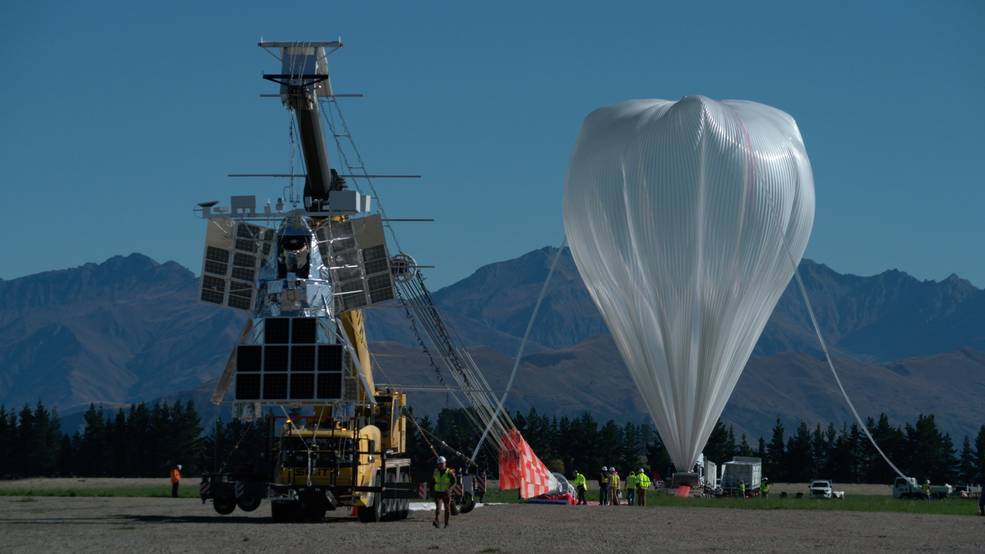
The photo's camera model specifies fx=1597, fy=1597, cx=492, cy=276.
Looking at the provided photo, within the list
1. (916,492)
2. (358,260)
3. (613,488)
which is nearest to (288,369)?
(358,260)

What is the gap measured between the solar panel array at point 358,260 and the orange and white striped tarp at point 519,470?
52.0ft

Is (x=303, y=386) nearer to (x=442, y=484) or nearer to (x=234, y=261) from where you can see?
(x=442, y=484)

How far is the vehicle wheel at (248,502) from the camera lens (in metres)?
42.7

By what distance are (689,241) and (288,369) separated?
76.0ft

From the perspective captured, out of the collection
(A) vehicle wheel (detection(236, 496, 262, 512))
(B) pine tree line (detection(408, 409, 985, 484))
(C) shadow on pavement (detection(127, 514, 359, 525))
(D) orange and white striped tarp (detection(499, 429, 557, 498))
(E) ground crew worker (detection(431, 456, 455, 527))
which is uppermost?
(B) pine tree line (detection(408, 409, 985, 484))

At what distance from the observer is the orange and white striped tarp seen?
60.0 metres

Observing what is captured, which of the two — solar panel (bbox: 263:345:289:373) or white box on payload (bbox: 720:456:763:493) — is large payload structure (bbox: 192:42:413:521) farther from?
white box on payload (bbox: 720:456:763:493)

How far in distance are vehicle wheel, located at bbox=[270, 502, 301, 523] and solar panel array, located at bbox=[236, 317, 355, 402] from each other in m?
3.35

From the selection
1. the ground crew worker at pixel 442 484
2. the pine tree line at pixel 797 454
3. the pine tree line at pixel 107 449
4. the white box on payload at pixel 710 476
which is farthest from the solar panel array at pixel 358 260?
the pine tree line at pixel 107 449

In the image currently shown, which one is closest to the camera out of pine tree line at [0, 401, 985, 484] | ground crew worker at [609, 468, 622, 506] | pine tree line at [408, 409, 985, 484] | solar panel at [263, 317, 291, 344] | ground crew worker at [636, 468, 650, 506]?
solar panel at [263, 317, 291, 344]

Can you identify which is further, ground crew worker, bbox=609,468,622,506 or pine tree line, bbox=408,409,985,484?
pine tree line, bbox=408,409,985,484

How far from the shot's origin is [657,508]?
54.7 m

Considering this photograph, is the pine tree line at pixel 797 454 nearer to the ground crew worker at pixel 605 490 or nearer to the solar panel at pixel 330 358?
the ground crew worker at pixel 605 490

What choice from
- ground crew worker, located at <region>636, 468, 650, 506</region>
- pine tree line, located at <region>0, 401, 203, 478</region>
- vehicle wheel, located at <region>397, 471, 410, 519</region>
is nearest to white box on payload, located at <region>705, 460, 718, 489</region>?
ground crew worker, located at <region>636, 468, 650, 506</region>
